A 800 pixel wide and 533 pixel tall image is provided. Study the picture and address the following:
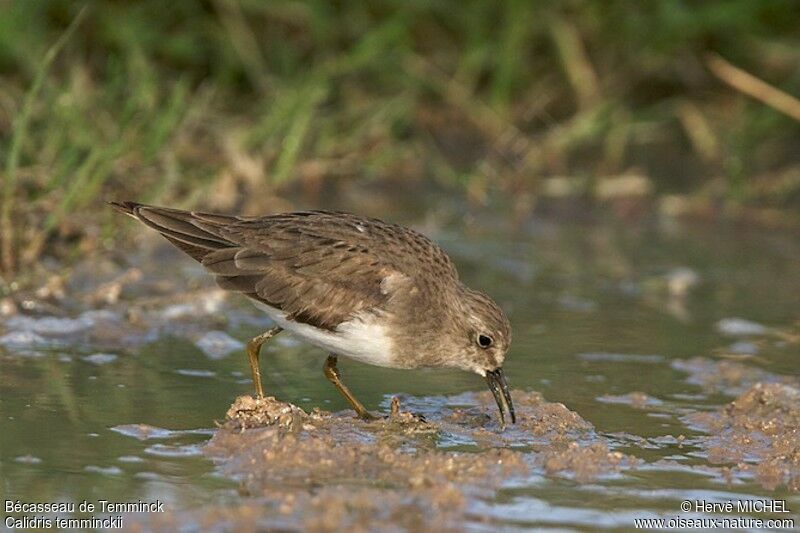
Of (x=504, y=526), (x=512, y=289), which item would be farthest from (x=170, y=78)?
(x=504, y=526)

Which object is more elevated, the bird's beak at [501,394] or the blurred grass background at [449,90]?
the blurred grass background at [449,90]

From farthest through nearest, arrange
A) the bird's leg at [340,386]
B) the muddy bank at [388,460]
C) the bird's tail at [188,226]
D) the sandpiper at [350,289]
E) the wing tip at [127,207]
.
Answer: the wing tip at [127,207], the bird's tail at [188,226], the sandpiper at [350,289], the bird's leg at [340,386], the muddy bank at [388,460]

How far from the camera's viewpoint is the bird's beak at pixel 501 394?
249 inches

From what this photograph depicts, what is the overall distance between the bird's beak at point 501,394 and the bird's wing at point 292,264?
0.57 m

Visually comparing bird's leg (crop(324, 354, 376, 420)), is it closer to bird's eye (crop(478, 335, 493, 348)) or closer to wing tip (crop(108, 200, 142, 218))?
bird's eye (crop(478, 335, 493, 348))

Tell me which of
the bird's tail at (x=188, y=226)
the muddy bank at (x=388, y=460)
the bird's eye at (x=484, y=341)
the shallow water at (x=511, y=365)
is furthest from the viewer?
the bird's tail at (x=188, y=226)

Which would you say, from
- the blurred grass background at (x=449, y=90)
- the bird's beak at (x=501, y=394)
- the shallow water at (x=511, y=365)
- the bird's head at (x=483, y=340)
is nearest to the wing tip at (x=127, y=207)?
the shallow water at (x=511, y=365)

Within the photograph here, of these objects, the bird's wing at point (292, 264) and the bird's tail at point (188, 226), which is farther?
the bird's tail at point (188, 226)

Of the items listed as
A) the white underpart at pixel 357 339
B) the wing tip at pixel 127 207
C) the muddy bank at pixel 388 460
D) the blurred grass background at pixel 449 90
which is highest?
the blurred grass background at pixel 449 90

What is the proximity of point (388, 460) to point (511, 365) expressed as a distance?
83.3 inches

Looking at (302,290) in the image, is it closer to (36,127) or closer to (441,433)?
(441,433)

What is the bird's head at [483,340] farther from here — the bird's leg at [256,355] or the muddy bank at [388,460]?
the bird's leg at [256,355]

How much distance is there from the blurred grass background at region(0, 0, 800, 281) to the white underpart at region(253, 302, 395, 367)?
288 centimetres

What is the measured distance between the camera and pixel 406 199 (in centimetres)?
1109
